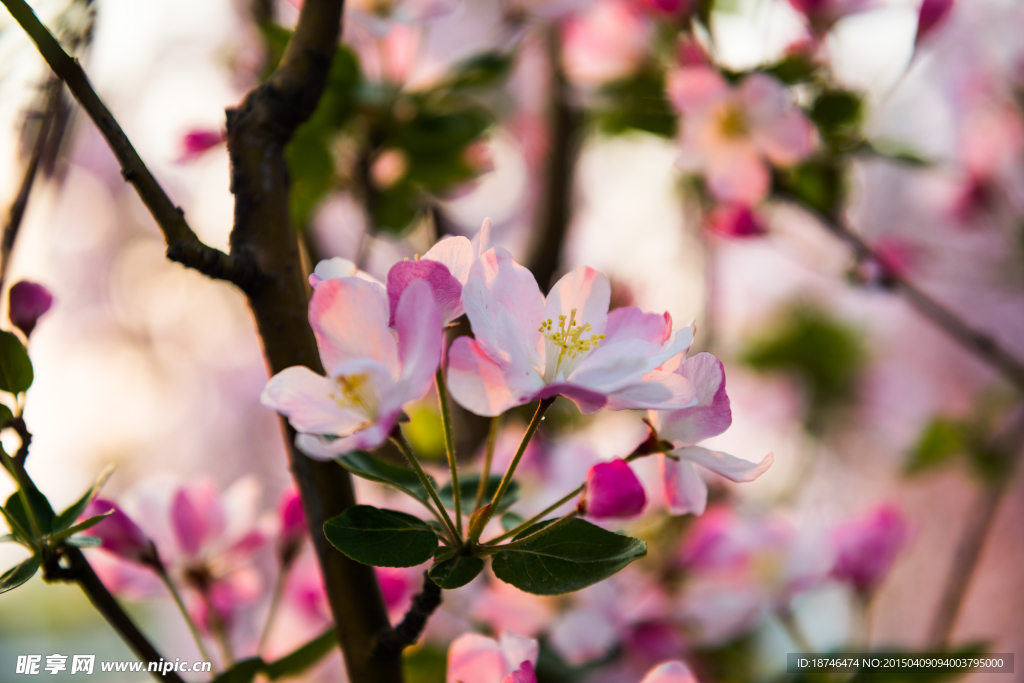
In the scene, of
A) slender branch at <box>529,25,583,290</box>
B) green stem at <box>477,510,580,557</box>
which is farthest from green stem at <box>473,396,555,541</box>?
slender branch at <box>529,25,583,290</box>

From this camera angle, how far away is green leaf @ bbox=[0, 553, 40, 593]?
1.08 ft

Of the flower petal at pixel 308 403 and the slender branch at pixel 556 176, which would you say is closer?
the flower petal at pixel 308 403

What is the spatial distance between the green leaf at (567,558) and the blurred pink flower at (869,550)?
0.60 metres

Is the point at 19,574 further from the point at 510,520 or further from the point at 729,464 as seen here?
the point at 729,464

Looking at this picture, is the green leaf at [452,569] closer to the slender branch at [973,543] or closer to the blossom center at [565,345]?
the blossom center at [565,345]

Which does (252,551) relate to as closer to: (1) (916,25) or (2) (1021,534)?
(1) (916,25)

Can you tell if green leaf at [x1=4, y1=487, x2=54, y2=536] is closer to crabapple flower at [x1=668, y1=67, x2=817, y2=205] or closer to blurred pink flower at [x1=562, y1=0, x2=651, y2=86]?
crabapple flower at [x1=668, y1=67, x2=817, y2=205]

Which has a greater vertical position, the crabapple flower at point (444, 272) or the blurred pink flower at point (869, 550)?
the crabapple flower at point (444, 272)

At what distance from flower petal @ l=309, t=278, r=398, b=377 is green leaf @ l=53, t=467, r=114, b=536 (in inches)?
5.9

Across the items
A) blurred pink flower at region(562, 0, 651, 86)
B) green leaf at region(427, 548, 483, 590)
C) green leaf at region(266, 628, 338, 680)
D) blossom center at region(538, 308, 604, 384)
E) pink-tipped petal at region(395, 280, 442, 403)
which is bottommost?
green leaf at region(266, 628, 338, 680)

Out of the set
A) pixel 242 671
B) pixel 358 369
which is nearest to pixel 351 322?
pixel 358 369

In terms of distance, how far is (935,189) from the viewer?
152 centimetres

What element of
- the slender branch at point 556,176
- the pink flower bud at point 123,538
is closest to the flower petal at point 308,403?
the pink flower bud at point 123,538

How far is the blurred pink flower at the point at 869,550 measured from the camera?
80 centimetres
